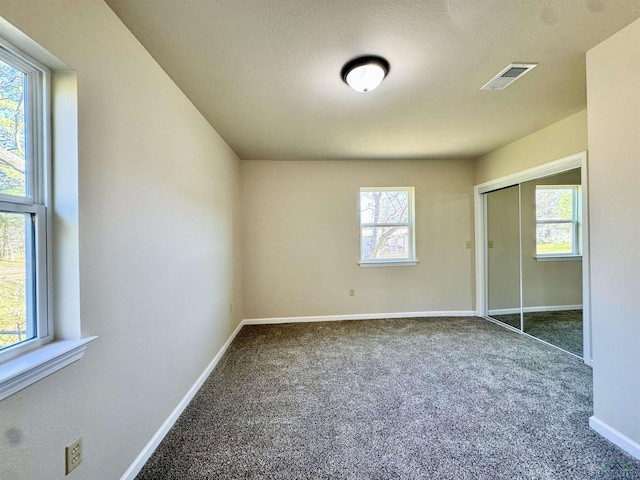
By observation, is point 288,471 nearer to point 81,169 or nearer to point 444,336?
point 81,169

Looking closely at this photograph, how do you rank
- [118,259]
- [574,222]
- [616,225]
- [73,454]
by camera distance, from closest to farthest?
[73,454], [118,259], [616,225], [574,222]

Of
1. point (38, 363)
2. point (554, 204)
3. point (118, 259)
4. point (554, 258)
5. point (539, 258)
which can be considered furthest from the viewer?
point (539, 258)

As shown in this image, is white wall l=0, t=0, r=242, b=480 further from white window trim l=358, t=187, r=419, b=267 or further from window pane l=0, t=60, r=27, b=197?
white window trim l=358, t=187, r=419, b=267

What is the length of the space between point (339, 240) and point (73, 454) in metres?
3.36

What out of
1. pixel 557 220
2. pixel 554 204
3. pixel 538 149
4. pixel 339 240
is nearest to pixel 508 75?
pixel 538 149

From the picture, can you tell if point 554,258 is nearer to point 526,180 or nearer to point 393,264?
point 526,180

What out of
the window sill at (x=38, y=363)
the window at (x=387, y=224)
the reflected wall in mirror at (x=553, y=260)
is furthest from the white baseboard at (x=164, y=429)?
the reflected wall in mirror at (x=553, y=260)

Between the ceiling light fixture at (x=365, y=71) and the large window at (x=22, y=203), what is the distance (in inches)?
60.5

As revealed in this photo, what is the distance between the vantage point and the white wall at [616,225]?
4.82 ft

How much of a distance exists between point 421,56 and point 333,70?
22.4 inches

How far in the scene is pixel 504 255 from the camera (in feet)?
12.4

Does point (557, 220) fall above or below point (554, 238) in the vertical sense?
above

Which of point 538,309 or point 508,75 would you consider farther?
point 538,309

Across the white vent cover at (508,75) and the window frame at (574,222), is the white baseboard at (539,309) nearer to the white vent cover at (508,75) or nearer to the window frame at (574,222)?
the window frame at (574,222)
